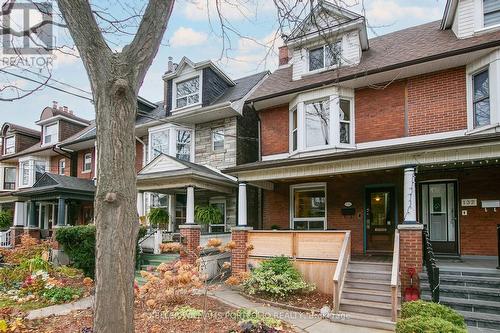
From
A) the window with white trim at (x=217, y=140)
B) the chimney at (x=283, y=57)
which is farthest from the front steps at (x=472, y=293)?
the chimney at (x=283, y=57)

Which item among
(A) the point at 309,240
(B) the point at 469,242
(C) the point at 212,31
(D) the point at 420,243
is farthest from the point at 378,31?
(B) the point at 469,242

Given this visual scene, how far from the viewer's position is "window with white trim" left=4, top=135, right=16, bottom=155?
25414mm

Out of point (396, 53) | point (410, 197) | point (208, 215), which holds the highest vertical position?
point (396, 53)

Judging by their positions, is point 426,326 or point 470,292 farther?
point 470,292

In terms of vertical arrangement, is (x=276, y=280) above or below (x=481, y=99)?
below

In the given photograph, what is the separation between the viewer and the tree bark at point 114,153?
3.60 metres

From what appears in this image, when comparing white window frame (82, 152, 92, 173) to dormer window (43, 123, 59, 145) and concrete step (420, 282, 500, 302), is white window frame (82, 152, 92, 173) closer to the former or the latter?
dormer window (43, 123, 59, 145)

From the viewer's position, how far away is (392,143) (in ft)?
34.0

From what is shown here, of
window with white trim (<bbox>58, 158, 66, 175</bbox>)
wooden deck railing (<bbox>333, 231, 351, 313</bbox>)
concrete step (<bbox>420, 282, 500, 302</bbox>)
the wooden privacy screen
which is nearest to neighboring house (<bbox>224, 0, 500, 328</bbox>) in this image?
concrete step (<bbox>420, 282, 500, 302</bbox>)

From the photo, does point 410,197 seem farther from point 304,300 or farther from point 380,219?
point 304,300

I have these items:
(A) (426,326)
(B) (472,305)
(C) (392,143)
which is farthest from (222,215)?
(A) (426,326)

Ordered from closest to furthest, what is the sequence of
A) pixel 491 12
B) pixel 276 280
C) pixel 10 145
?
pixel 276 280
pixel 491 12
pixel 10 145

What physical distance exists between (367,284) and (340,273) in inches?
37.2

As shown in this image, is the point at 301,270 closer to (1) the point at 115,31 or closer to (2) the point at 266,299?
(2) the point at 266,299
